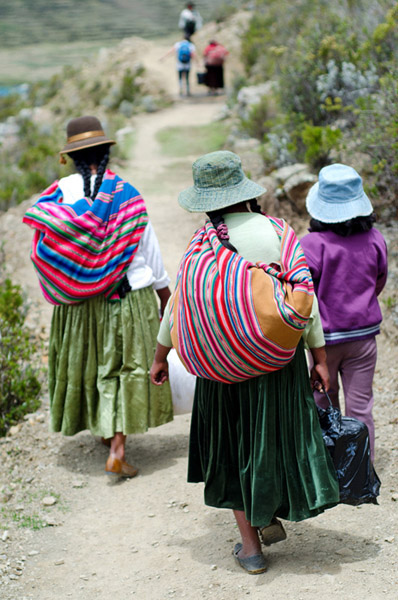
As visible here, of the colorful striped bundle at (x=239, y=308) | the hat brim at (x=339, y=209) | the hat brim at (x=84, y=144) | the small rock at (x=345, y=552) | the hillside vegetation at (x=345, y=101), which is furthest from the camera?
the hillside vegetation at (x=345, y=101)

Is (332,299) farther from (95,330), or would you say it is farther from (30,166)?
(30,166)

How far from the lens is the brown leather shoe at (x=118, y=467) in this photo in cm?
416

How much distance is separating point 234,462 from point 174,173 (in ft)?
27.9

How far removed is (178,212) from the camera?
9164mm

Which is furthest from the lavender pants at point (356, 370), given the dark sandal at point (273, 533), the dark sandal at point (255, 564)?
→ the dark sandal at point (255, 564)

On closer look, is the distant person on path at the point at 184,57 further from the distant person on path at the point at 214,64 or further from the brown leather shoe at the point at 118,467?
the brown leather shoe at the point at 118,467

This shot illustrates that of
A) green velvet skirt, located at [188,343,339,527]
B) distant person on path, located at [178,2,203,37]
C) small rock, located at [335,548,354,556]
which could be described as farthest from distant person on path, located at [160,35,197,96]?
small rock, located at [335,548,354,556]

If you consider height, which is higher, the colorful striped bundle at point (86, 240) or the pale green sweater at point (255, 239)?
the pale green sweater at point (255, 239)

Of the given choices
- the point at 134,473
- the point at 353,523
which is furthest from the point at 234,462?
the point at 134,473

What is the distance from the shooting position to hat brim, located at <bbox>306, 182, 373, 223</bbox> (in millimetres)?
3285

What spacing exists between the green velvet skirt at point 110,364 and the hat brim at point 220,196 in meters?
1.38

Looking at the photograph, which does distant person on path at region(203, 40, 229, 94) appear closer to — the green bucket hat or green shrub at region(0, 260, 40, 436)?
green shrub at region(0, 260, 40, 436)

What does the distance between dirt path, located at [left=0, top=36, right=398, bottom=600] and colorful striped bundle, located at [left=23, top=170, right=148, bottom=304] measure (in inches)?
44.5

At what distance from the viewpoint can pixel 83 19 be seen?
49.8 m
